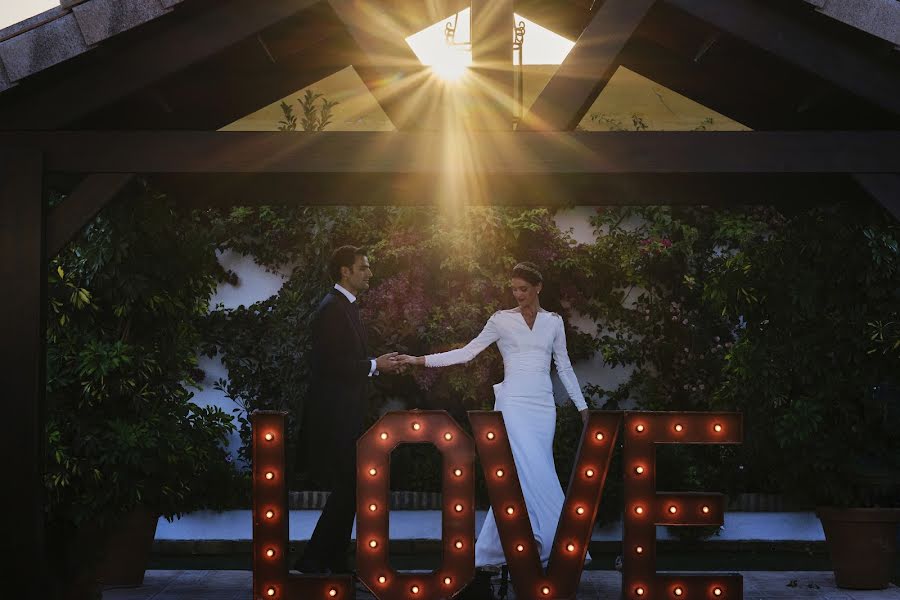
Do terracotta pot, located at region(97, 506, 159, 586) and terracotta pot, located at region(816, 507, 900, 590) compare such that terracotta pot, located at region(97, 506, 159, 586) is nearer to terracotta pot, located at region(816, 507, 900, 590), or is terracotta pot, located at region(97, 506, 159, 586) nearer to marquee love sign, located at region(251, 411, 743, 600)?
marquee love sign, located at region(251, 411, 743, 600)

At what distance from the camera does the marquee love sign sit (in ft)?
19.2

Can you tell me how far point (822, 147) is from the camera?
20.1 ft

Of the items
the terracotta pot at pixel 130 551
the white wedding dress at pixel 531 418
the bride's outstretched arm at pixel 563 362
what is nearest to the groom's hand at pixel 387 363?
the white wedding dress at pixel 531 418

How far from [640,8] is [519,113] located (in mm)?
3460

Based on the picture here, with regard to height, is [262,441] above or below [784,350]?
below

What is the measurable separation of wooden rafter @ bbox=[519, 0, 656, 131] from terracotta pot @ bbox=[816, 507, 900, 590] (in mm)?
3372

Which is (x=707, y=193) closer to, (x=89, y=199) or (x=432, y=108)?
(x=432, y=108)

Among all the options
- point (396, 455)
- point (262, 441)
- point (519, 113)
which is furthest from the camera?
point (396, 455)

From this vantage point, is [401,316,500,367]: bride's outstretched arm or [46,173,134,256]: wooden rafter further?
[401,316,500,367]: bride's outstretched arm

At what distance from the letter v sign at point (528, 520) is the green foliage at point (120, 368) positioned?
226 centimetres

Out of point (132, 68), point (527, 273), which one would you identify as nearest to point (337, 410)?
point (527, 273)

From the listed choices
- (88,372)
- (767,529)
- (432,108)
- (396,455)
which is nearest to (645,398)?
(767,529)

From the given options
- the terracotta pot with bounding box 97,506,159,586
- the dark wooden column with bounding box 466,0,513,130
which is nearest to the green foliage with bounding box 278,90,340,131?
Result: the dark wooden column with bounding box 466,0,513,130

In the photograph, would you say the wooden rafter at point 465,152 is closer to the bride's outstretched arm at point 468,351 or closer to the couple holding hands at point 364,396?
the couple holding hands at point 364,396
